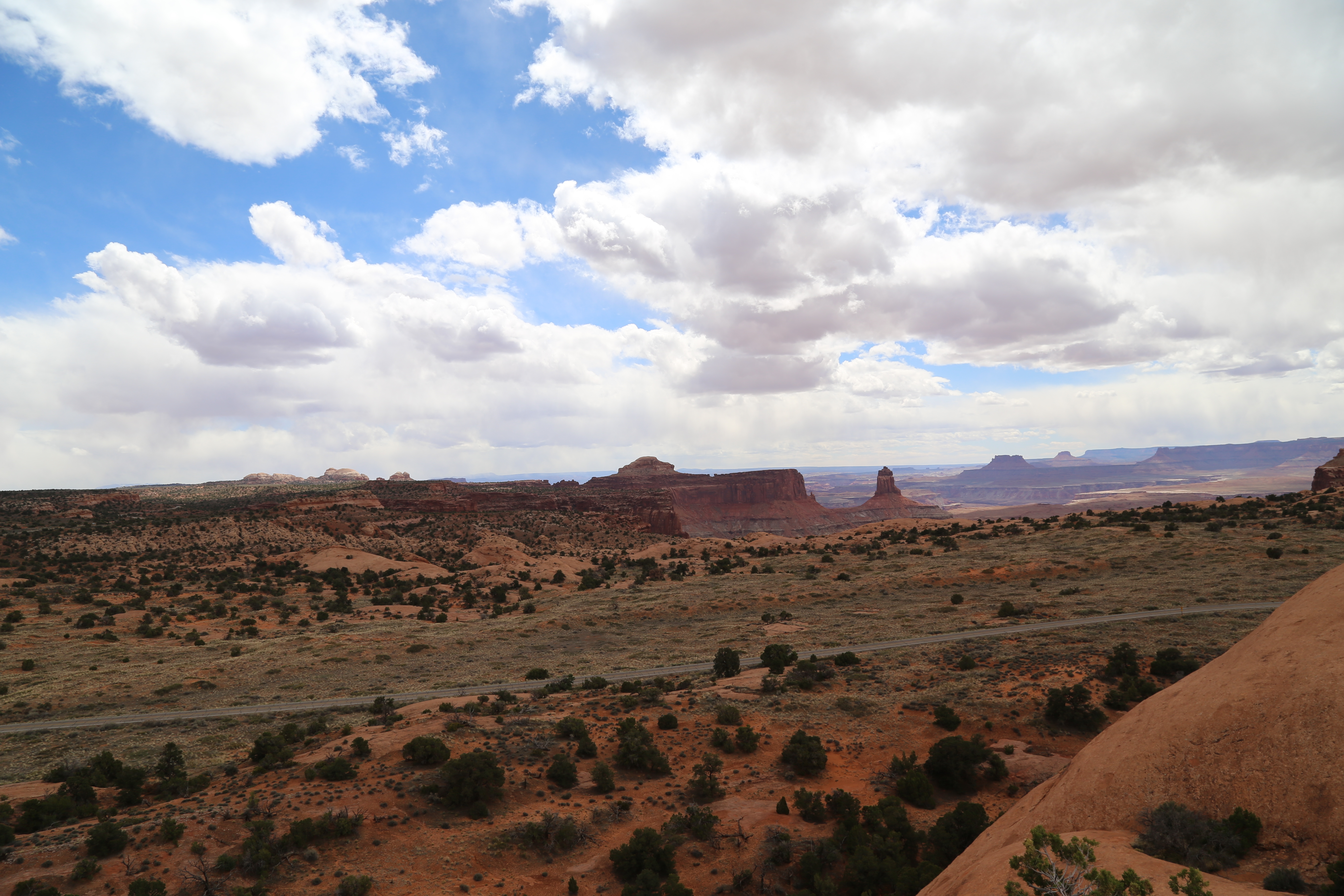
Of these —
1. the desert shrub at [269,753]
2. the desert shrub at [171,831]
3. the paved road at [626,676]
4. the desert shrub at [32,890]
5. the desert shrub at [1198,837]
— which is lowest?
the paved road at [626,676]

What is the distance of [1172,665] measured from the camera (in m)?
25.9

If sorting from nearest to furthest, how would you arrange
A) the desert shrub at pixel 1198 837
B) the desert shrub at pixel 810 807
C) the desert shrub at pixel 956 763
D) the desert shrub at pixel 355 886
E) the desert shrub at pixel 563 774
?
the desert shrub at pixel 1198 837
the desert shrub at pixel 355 886
the desert shrub at pixel 810 807
the desert shrub at pixel 956 763
the desert shrub at pixel 563 774

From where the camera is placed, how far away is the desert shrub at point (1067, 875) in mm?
6891

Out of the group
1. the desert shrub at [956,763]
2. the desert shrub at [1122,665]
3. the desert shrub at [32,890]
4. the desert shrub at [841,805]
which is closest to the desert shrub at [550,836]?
the desert shrub at [841,805]

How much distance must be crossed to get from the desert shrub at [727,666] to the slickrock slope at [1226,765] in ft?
61.5

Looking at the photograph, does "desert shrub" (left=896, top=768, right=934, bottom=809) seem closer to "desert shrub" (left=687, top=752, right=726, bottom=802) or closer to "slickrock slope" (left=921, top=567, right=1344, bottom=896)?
"desert shrub" (left=687, top=752, right=726, bottom=802)

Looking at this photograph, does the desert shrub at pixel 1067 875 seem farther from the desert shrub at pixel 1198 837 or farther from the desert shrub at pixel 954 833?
the desert shrub at pixel 954 833

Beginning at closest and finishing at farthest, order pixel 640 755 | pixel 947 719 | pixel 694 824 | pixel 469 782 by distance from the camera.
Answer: pixel 694 824
pixel 469 782
pixel 640 755
pixel 947 719

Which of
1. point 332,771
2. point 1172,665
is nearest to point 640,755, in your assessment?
point 332,771

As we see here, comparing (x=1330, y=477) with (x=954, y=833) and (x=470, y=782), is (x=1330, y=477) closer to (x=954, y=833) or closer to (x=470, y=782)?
(x=954, y=833)

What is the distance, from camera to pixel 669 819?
731 inches

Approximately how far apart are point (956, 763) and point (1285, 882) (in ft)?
40.2

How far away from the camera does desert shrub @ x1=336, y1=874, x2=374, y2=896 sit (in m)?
14.8

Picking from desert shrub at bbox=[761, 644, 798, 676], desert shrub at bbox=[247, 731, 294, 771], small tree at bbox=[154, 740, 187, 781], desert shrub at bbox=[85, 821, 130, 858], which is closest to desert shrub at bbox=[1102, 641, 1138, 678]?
desert shrub at bbox=[761, 644, 798, 676]
